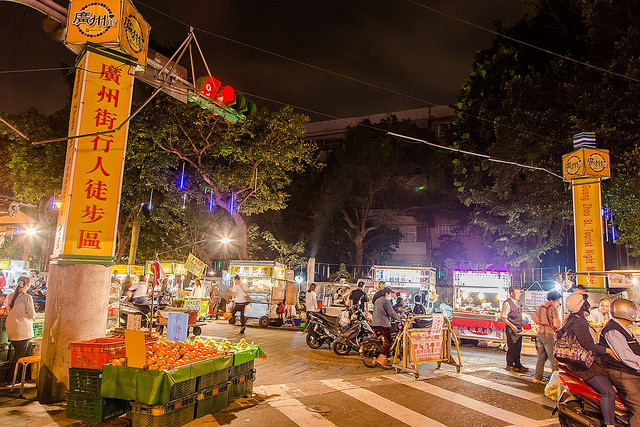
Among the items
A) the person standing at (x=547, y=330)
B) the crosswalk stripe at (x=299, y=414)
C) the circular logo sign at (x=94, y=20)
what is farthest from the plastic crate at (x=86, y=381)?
the person standing at (x=547, y=330)

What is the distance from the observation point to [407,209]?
3164 centimetres

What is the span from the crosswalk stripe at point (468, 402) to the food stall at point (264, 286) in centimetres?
1019

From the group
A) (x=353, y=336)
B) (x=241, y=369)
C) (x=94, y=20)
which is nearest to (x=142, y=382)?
(x=241, y=369)

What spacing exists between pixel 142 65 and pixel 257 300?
1283 centimetres

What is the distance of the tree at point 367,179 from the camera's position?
29875mm

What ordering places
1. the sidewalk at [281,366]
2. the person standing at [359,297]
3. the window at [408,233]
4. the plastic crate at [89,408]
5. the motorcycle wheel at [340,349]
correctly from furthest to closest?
the window at [408,233]
the person standing at [359,297]
the motorcycle wheel at [340,349]
the sidewalk at [281,366]
the plastic crate at [89,408]

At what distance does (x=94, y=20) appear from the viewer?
696 cm

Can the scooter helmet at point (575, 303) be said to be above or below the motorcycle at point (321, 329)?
above

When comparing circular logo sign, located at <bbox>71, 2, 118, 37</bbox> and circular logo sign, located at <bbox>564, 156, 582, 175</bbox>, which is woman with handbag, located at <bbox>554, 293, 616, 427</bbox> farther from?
circular logo sign, located at <bbox>71, 2, 118, 37</bbox>

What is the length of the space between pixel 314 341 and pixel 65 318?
23.8 ft

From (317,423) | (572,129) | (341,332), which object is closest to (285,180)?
(341,332)

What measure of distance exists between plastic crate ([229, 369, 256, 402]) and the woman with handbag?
476cm

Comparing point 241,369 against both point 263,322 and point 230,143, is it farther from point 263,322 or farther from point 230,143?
point 230,143

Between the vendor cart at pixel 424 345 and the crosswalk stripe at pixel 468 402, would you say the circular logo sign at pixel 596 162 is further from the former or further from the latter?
the crosswalk stripe at pixel 468 402
